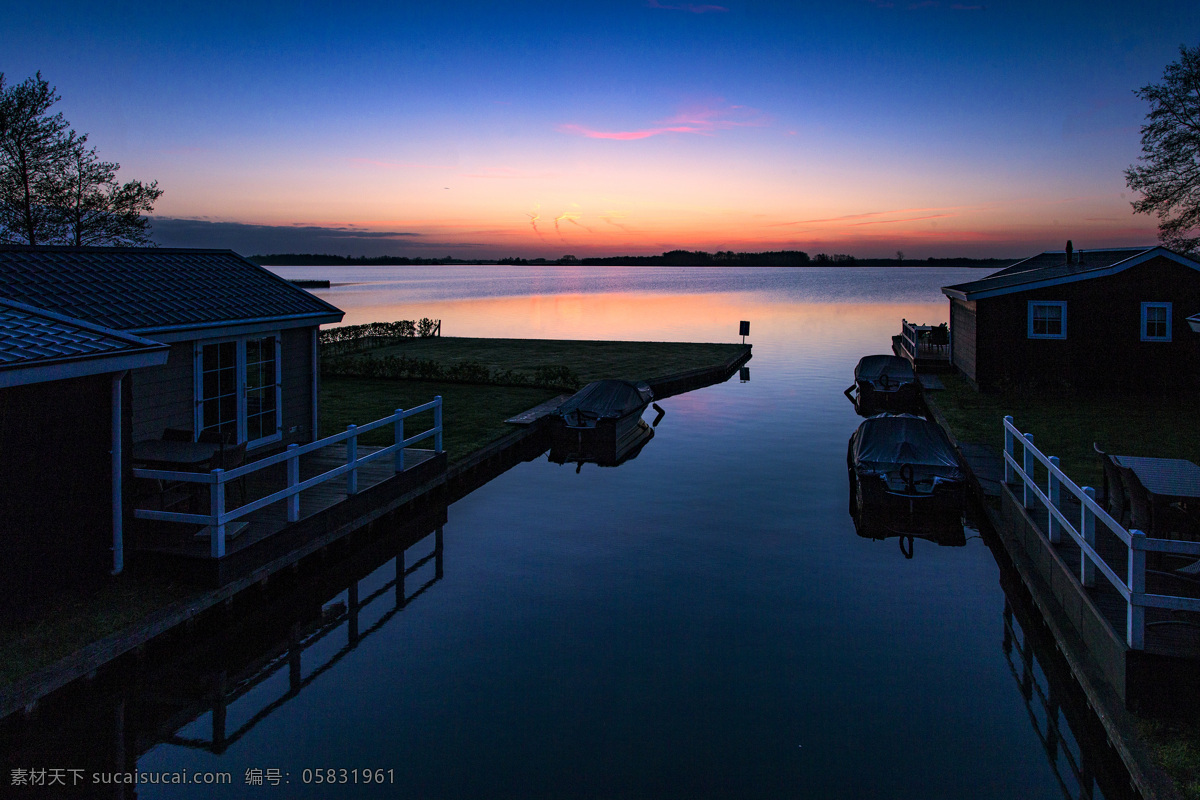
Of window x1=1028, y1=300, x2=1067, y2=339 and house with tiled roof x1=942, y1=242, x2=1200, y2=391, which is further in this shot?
window x1=1028, y1=300, x2=1067, y2=339

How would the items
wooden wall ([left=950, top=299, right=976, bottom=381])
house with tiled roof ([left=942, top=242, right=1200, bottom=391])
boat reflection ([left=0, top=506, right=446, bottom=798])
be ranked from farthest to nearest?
wooden wall ([left=950, top=299, right=976, bottom=381]) → house with tiled roof ([left=942, top=242, right=1200, bottom=391]) → boat reflection ([left=0, top=506, right=446, bottom=798])

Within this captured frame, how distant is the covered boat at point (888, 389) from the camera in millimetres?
27922

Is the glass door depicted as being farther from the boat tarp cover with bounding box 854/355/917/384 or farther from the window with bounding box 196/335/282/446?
the boat tarp cover with bounding box 854/355/917/384

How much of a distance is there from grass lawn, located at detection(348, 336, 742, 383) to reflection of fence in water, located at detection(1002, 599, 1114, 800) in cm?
2147

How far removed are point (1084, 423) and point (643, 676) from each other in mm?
16694

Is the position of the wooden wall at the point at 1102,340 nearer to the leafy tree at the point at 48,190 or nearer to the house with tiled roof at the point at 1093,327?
the house with tiled roof at the point at 1093,327

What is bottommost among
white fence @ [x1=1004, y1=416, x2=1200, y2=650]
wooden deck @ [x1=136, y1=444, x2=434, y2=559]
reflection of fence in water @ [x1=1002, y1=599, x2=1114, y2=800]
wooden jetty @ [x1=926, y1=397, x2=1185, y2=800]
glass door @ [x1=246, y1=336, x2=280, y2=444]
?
reflection of fence in water @ [x1=1002, y1=599, x2=1114, y2=800]

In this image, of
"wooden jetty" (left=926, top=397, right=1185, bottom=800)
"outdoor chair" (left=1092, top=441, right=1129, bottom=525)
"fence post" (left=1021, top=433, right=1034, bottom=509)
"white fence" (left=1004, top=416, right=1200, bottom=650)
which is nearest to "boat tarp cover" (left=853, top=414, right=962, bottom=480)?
"fence post" (left=1021, top=433, right=1034, bottom=509)

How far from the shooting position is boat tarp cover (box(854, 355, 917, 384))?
2861 cm

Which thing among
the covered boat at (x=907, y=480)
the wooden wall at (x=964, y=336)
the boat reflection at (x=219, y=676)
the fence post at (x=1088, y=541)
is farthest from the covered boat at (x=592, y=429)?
the fence post at (x=1088, y=541)

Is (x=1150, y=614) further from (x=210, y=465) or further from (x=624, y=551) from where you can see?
(x=210, y=465)

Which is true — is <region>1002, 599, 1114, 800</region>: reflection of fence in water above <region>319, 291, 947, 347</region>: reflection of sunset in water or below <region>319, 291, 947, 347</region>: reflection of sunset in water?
below

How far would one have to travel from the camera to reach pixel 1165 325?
2606 centimetres

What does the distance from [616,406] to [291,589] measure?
11978mm
